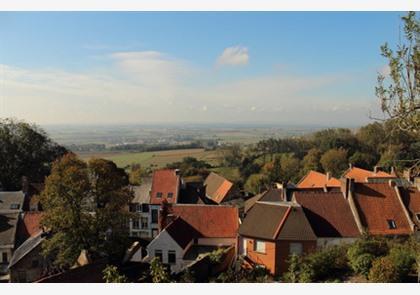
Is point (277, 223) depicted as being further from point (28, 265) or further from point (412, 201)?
point (28, 265)

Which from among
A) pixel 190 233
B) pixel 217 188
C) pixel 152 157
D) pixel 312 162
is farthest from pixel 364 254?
pixel 152 157

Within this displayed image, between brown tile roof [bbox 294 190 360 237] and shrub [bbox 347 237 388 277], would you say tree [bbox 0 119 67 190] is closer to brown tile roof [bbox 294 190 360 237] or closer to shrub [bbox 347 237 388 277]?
brown tile roof [bbox 294 190 360 237]

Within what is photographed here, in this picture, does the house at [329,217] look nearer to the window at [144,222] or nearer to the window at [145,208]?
the window at [145,208]

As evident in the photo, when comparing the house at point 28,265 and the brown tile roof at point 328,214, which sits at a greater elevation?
the brown tile roof at point 328,214

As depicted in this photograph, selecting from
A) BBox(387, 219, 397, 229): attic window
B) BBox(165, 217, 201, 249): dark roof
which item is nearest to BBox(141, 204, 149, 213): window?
BBox(165, 217, 201, 249): dark roof

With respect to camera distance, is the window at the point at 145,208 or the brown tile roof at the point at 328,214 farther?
Result: the window at the point at 145,208

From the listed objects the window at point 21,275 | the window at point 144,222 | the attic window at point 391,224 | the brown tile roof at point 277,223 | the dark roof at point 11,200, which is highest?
the brown tile roof at point 277,223

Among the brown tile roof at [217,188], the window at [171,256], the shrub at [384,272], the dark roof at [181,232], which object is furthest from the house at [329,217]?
the brown tile roof at [217,188]
